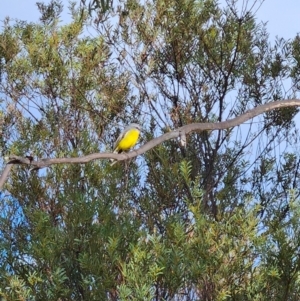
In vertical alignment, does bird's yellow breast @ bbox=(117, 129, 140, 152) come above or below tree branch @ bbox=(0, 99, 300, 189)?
above

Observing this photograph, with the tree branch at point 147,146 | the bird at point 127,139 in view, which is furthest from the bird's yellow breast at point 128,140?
the tree branch at point 147,146

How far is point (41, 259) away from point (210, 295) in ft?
3.62

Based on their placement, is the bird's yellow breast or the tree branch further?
the bird's yellow breast

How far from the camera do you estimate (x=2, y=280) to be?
459 centimetres

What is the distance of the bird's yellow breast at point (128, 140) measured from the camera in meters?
5.61

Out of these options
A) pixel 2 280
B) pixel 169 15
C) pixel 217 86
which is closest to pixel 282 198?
pixel 217 86

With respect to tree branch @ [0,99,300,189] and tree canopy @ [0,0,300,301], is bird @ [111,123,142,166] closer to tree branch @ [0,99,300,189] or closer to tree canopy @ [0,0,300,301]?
tree canopy @ [0,0,300,301]

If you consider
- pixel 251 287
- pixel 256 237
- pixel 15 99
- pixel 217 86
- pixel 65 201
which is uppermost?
pixel 15 99

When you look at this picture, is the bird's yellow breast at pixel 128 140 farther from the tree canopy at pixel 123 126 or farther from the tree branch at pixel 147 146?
the tree branch at pixel 147 146

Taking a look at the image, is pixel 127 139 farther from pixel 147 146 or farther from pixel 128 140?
pixel 147 146

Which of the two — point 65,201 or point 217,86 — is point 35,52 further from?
point 65,201

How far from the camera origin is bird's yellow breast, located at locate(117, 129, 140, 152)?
5613 mm

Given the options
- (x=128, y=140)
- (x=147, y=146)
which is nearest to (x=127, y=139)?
(x=128, y=140)

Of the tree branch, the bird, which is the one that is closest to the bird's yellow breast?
the bird
